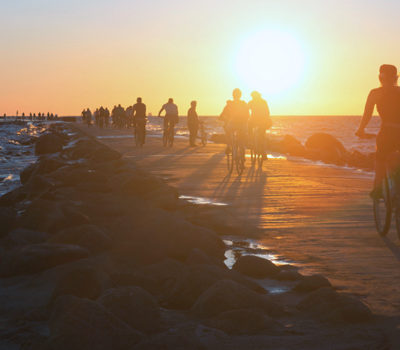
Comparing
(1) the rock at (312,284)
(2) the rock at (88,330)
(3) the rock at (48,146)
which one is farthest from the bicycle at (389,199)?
(3) the rock at (48,146)

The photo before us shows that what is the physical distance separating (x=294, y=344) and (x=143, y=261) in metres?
2.27

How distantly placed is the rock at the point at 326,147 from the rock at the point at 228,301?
68.7ft

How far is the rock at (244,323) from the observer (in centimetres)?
343

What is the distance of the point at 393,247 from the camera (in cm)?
585

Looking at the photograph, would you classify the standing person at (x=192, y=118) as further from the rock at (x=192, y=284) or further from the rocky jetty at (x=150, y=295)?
the rock at (x=192, y=284)

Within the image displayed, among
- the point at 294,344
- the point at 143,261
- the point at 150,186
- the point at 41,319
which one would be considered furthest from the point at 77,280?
the point at 150,186

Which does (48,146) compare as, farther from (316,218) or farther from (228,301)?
(228,301)

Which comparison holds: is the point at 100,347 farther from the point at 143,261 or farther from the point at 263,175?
the point at 263,175

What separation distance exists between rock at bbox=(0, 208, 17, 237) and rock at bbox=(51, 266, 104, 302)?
2.85 m

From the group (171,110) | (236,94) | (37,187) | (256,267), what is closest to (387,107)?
(256,267)

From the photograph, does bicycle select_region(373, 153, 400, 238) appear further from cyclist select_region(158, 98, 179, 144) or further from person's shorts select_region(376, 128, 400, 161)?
cyclist select_region(158, 98, 179, 144)

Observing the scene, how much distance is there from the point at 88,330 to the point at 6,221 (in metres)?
4.02

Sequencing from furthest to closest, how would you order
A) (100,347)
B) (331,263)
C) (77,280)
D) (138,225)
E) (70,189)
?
(70,189), (138,225), (331,263), (77,280), (100,347)

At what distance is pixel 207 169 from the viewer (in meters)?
14.9
